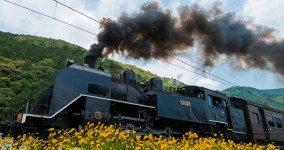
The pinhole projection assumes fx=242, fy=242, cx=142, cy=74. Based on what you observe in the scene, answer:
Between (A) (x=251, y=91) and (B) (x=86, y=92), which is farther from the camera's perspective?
(A) (x=251, y=91)

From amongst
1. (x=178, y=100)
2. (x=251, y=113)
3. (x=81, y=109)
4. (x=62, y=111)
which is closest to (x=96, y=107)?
(x=81, y=109)

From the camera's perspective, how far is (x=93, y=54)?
10.4m

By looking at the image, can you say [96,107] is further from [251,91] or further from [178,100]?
[251,91]

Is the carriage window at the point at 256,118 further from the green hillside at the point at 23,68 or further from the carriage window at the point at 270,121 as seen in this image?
the green hillside at the point at 23,68

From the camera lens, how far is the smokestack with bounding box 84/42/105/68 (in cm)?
1011

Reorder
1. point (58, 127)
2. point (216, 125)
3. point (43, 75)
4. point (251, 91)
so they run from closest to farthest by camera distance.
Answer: point (58, 127)
point (216, 125)
point (43, 75)
point (251, 91)

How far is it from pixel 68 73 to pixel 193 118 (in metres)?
5.79

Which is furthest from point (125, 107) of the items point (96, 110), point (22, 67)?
point (22, 67)

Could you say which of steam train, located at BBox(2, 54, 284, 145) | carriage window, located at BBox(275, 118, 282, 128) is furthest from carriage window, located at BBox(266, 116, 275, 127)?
steam train, located at BBox(2, 54, 284, 145)

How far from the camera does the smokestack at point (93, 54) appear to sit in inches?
398

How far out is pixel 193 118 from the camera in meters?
10.7

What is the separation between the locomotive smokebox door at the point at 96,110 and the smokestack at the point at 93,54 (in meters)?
2.39

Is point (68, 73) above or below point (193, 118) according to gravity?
above

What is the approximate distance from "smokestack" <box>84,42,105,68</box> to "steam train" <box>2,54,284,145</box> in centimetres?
6
